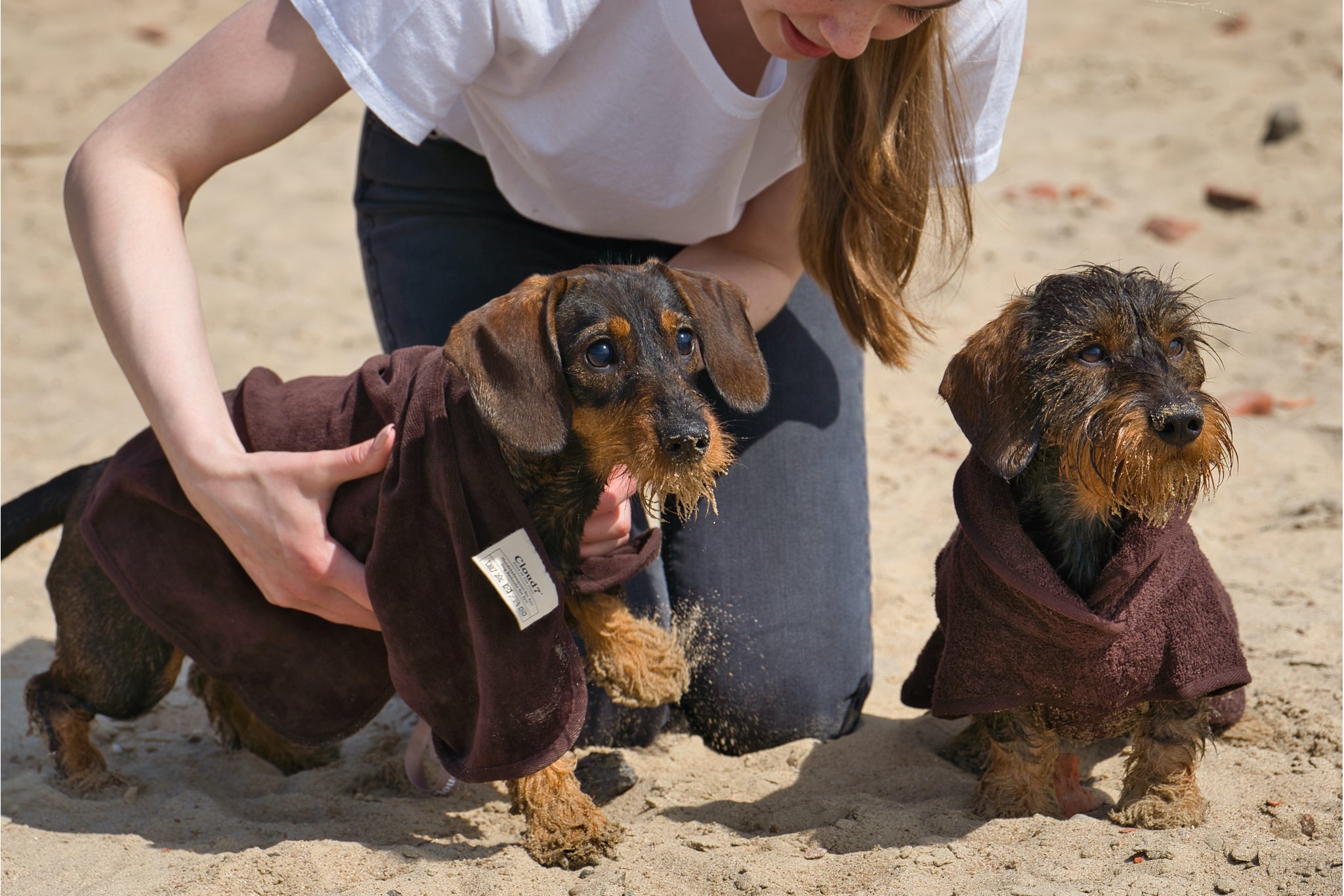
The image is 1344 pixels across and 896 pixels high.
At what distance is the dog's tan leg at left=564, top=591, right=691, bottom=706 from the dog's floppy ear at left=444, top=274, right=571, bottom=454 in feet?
2.09

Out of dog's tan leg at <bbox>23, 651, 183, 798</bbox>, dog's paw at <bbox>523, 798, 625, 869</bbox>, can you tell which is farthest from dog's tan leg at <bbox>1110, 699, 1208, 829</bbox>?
dog's tan leg at <bbox>23, 651, 183, 798</bbox>

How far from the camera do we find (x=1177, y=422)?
250 cm

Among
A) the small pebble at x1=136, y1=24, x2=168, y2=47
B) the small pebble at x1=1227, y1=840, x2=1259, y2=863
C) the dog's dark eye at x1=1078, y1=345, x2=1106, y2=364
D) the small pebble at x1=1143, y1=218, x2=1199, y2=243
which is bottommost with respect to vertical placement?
the small pebble at x1=1227, y1=840, x2=1259, y2=863

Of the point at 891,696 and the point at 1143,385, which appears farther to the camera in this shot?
the point at 891,696

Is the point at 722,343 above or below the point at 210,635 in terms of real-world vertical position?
above

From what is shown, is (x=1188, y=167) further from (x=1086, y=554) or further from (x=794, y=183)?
(x=1086, y=554)

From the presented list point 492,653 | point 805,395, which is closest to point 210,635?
point 492,653

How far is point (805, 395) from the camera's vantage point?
4160 mm

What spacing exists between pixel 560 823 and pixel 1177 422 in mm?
1675

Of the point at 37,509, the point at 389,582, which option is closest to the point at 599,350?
the point at 389,582

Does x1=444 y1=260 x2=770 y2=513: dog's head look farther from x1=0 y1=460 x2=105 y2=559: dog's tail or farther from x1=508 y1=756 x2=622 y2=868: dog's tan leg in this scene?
x1=0 y1=460 x2=105 y2=559: dog's tail

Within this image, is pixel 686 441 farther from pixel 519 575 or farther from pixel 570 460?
pixel 519 575

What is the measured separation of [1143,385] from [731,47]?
64.6 inches

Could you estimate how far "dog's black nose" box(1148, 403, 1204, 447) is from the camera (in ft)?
8.20
